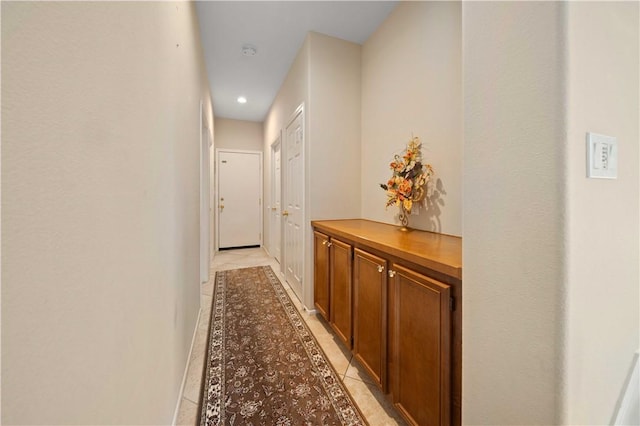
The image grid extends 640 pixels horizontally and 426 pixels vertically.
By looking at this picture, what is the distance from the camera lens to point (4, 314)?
0.35 metres

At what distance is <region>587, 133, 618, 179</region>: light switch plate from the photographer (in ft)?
Answer: 2.07

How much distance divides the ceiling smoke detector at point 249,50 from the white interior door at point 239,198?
8.14 feet

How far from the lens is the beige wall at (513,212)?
62 cm

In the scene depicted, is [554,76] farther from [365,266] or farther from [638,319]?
[365,266]

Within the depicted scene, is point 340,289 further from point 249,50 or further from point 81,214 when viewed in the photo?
point 249,50

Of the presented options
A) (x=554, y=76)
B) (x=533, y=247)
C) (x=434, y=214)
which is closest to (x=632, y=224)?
(x=533, y=247)

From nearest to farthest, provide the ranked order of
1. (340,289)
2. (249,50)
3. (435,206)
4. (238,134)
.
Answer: (435,206) → (340,289) → (249,50) → (238,134)

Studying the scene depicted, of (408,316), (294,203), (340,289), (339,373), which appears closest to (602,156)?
(408,316)

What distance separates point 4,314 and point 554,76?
1.12 metres

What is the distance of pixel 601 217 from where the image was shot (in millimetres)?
671

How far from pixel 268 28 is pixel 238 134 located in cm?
292

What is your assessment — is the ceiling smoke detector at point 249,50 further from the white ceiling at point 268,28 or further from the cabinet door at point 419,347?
the cabinet door at point 419,347

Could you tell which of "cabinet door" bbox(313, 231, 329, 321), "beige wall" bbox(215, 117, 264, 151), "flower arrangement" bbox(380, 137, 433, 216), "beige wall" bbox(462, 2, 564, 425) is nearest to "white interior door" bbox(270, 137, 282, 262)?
"beige wall" bbox(215, 117, 264, 151)

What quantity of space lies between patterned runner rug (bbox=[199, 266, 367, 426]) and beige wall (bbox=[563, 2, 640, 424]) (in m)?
0.98
